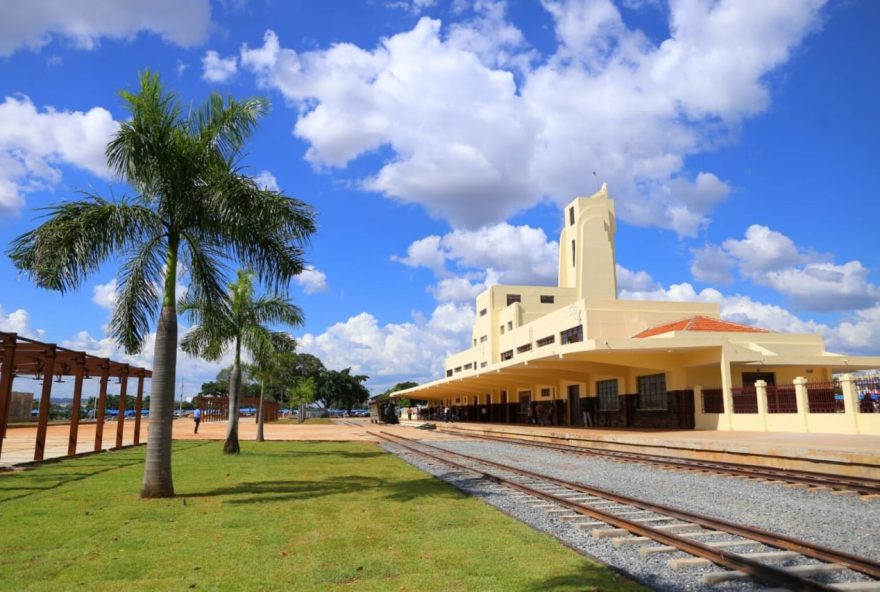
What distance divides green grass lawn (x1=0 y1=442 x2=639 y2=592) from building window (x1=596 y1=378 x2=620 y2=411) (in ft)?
80.4

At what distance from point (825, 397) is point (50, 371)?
2329 cm

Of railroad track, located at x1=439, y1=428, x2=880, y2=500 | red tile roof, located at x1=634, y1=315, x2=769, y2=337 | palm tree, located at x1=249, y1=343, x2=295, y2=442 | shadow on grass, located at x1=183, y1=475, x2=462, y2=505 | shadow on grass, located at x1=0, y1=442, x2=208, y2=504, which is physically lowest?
shadow on grass, located at x1=183, y1=475, x2=462, y2=505

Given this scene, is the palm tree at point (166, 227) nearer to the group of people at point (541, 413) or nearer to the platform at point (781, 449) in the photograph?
the platform at point (781, 449)

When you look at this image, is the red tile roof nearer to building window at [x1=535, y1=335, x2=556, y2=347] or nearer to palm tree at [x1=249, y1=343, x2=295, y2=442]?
building window at [x1=535, y1=335, x2=556, y2=347]

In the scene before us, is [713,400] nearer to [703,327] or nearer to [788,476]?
[703,327]

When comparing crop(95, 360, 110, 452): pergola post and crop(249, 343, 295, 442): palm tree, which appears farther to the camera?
crop(249, 343, 295, 442): palm tree

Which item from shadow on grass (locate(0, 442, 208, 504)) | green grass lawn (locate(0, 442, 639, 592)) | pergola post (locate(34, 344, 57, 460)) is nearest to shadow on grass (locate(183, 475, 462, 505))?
green grass lawn (locate(0, 442, 639, 592))

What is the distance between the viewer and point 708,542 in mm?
7203

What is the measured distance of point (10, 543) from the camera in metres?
7.11

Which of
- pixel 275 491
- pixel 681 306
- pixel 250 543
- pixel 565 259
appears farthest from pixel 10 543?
pixel 565 259

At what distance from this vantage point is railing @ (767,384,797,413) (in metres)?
22.6

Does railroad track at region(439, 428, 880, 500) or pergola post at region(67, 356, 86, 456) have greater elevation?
pergola post at region(67, 356, 86, 456)

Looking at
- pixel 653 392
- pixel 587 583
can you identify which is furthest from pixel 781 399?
pixel 587 583

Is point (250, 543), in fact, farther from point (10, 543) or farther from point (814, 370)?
point (814, 370)
